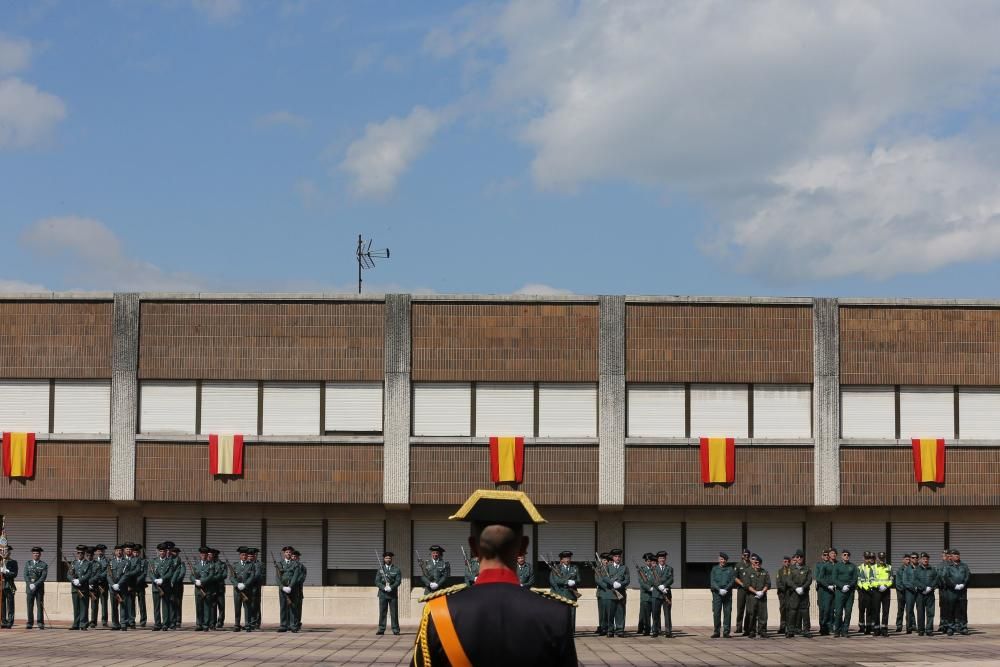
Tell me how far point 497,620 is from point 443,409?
1051 inches

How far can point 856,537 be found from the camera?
33.3m

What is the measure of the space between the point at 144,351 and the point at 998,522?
21.6m

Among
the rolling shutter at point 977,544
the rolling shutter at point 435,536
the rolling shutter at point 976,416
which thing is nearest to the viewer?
the rolling shutter at point 976,416

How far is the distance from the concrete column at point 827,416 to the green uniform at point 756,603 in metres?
3.47

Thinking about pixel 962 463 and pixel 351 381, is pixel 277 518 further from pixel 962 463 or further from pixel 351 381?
pixel 962 463

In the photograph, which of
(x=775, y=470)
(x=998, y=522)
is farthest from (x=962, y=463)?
(x=775, y=470)

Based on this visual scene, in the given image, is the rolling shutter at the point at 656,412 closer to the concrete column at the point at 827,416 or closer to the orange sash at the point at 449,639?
the concrete column at the point at 827,416

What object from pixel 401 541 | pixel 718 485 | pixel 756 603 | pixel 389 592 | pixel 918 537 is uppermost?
pixel 718 485

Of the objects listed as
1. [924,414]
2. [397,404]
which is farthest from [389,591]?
[924,414]

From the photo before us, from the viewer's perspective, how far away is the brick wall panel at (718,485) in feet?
105

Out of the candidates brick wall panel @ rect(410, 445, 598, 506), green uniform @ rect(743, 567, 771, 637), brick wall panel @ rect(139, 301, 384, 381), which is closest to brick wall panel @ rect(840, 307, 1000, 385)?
green uniform @ rect(743, 567, 771, 637)

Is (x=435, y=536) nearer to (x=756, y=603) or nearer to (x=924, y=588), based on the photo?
(x=756, y=603)

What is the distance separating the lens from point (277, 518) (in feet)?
109

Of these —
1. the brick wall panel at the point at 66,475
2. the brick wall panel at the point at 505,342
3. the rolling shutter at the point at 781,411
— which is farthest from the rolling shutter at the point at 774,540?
the brick wall panel at the point at 66,475
